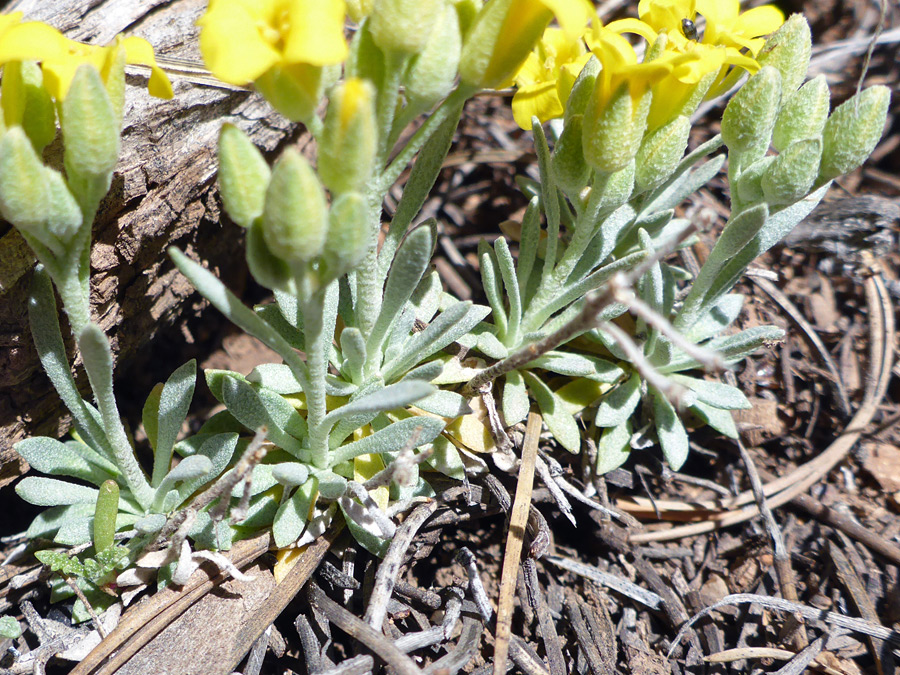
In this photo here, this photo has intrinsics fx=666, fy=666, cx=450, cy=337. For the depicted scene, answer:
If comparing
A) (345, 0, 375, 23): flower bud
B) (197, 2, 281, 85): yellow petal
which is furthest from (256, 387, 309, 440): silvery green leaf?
(345, 0, 375, 23): flower bud

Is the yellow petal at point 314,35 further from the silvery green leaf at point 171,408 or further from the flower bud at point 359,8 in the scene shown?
the silvery green leaf at point 171,408

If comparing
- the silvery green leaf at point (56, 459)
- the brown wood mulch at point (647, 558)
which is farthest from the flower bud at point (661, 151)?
the silvery green leaf at point (56, 459)

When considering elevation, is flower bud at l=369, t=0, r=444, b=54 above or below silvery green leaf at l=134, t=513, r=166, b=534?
above

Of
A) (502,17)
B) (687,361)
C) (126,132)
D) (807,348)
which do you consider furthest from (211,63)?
(807,348)

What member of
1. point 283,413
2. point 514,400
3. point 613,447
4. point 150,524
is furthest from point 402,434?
point 613,447

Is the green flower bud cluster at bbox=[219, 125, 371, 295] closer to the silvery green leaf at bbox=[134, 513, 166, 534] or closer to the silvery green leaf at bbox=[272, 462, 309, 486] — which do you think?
the silvery green leaf at bbox=[272, 462, 309, 486]

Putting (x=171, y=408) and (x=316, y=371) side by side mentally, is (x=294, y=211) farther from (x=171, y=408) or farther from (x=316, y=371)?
(x=171, y=408)

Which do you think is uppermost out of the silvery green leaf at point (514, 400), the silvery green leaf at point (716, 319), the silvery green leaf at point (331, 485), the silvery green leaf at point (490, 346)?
the silvery green leaf at point (716, 319)
